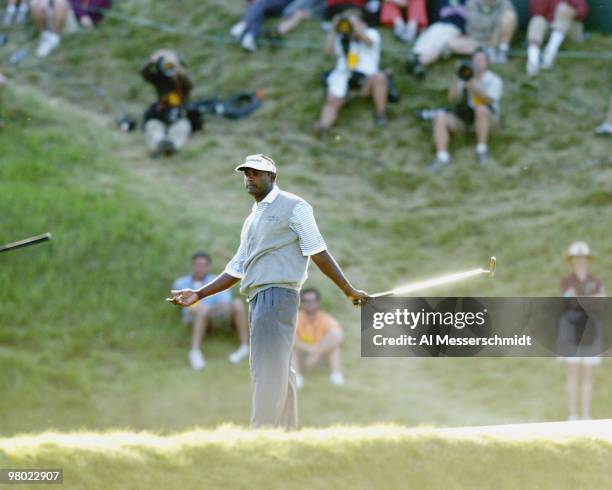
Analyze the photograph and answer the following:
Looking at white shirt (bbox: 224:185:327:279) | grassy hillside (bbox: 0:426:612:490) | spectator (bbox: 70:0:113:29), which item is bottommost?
grassy hillside (bbox: 0:426:612:490)

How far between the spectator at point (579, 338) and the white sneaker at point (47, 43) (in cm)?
828

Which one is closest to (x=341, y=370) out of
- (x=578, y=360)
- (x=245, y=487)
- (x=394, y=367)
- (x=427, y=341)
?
(x=394, y=367)

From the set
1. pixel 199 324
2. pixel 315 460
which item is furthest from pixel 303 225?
pixel 199 324

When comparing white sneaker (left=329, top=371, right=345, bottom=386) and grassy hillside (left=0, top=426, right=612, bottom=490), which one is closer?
grassy hillside (left=0, top=426, right=612, bottom=490)

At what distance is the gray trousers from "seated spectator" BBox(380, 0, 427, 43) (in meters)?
9.76

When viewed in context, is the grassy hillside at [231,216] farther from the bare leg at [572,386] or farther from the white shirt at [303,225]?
the white shirt at [303,225]

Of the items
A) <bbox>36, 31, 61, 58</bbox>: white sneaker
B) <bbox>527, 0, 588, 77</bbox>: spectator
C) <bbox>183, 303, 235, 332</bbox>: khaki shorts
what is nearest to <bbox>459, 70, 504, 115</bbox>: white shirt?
<bbox>527, 0, 588, 77</bbox>: spectator

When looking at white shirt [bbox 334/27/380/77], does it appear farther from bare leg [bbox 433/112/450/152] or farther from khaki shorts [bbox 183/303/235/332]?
khaki shorts [bbox 183/303/235/332]

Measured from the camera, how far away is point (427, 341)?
11.6 meters

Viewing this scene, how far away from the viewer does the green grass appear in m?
12.4

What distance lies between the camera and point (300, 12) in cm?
1662

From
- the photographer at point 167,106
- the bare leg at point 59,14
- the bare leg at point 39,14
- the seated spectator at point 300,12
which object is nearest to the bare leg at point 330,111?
the seated spectator at point 300,12

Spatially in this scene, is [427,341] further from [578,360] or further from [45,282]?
[45,282]

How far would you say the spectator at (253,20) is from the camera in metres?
16.6
